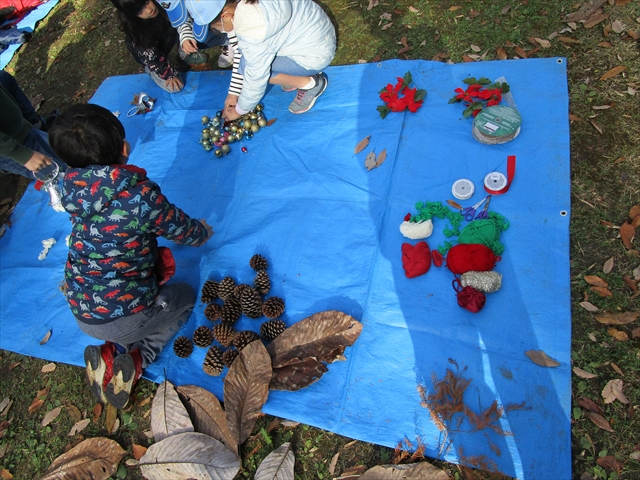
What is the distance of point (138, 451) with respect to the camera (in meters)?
2.87

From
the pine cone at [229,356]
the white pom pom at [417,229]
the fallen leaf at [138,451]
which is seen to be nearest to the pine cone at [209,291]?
the pine cone at [229,356]

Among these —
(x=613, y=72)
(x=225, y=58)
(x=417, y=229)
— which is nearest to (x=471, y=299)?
(x=417, y=229)

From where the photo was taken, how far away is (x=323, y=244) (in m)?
3.25

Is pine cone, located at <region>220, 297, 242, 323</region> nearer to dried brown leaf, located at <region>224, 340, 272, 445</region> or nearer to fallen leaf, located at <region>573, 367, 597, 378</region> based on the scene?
dried brown leaf, located at <region>224, 340, 272, 445</region>

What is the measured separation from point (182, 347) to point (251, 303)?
0.58 meters

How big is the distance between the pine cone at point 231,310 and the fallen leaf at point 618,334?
237cm

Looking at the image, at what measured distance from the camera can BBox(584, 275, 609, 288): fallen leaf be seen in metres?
2.71

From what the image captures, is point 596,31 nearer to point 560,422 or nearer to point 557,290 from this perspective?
point 557,290

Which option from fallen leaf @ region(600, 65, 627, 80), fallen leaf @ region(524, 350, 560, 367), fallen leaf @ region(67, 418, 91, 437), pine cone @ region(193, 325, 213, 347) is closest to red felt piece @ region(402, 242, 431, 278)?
fallen leaf @ region(524, 350, 560, 367)

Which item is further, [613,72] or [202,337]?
[613,72]

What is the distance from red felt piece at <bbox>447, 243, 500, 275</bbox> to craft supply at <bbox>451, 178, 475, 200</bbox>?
436 millimetres

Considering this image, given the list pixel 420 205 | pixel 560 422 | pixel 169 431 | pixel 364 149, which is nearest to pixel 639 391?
pixel 560 422

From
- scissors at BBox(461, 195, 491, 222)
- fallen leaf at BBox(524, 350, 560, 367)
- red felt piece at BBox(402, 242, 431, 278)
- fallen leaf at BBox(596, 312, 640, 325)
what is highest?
scissors at BBox(461, 195, 491, 222)

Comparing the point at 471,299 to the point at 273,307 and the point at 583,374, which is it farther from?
the point at 273,307
